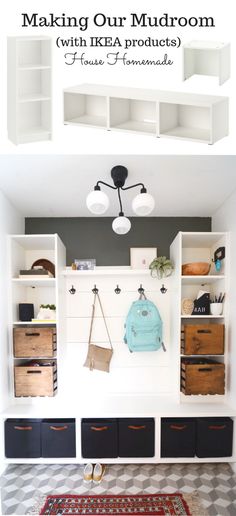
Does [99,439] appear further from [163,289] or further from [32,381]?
[163,289]

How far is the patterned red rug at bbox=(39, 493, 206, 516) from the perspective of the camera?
242 centimetres

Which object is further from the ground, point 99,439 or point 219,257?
point 219,257

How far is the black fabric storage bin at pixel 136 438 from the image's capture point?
9.80 feet

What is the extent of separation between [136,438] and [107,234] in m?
1.72

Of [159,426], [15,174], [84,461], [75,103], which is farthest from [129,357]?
[75,103]

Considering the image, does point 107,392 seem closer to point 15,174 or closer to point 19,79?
point 15,174

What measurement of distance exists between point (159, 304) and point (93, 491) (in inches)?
61.8

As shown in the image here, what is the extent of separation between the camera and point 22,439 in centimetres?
298

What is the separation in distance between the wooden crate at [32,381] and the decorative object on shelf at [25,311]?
0.39 meters

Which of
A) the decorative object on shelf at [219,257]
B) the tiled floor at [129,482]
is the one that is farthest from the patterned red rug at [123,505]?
the decorative object on shelf at [219,257]

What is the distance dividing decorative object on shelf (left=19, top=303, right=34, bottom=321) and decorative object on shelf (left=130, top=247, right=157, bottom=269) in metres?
0.95

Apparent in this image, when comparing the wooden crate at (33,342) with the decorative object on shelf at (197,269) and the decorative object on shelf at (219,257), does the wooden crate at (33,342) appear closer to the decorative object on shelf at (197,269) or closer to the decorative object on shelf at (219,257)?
the decorative object on shelf at (197,269)

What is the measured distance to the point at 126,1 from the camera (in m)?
1.42

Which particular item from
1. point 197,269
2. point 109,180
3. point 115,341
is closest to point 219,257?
point 197,269
